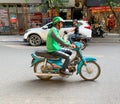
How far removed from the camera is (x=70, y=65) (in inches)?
342

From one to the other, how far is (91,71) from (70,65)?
61 centimetres

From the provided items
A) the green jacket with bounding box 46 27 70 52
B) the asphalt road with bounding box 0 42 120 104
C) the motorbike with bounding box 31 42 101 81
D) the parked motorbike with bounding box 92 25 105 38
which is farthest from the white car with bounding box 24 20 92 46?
the green jacket with bounding box 46 27 70 52

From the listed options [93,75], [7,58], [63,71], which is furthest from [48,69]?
[7,58]

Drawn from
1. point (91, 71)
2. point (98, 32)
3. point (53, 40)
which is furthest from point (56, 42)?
point (98, 32)

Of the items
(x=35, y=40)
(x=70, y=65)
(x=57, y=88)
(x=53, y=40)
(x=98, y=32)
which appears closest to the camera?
(x=57, y=88)

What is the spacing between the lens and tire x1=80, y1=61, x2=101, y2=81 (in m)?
8.72

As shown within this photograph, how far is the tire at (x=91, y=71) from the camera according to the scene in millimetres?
8719

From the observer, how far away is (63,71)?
848 centimetres

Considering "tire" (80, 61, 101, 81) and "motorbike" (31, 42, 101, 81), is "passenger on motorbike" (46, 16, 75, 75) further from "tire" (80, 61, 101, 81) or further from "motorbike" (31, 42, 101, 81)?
"tire" (80, 61, 101, 81)

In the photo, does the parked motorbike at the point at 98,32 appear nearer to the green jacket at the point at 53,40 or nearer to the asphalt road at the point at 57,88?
the asphalt road at the point at 57,88

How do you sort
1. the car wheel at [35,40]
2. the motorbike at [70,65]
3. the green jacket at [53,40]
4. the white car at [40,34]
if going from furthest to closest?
the car wheel at [35,40] → the white car at [40,34] → the motorbike at [70,65] → the green jacket at [53,40]

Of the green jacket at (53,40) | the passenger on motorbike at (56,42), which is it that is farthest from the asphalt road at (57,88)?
the green jacket at (53,40)

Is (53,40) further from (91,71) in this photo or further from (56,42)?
(91,71)

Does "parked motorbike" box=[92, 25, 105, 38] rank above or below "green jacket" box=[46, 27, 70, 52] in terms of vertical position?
below
